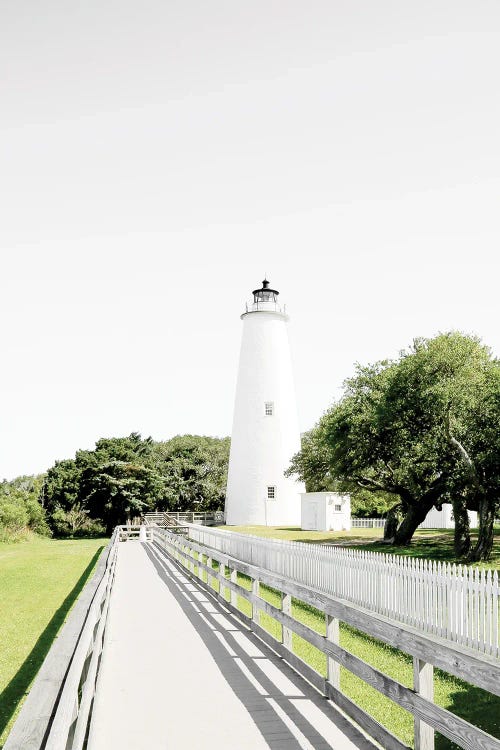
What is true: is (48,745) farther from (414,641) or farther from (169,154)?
(169,154)

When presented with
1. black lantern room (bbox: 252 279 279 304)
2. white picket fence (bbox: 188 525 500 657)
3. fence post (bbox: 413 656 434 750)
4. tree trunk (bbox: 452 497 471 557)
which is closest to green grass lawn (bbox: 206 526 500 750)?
white picket fence (bbox: 188 525 500 657)

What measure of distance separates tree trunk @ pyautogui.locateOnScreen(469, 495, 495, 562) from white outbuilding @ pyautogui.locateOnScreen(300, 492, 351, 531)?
75.3ft

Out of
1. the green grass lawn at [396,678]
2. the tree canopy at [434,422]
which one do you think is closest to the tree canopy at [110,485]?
the tree canopy at [434,422]

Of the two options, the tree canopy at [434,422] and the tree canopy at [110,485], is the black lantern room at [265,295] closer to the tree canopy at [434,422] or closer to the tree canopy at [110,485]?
the tree canopy at [110,485]

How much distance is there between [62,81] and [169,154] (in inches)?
154

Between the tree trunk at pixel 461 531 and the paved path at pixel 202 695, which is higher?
the tree trunk at pixel 461 531

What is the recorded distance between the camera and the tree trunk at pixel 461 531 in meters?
25.9

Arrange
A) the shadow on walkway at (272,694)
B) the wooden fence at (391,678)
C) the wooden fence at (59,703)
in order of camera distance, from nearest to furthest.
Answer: the wooden fence at (59,703) → the wooden fence at (391,678) → the shadow on walkway at (272,694)

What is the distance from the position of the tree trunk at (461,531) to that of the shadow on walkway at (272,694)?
17.4m

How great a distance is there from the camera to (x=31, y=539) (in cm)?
4506

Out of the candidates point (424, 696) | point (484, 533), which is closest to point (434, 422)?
point (484, 533)

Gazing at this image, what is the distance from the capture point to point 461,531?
2641 centimetres

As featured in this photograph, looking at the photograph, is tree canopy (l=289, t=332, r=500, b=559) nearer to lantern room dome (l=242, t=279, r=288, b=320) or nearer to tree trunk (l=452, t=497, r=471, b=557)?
tree trunk (l=452, t=497, r=471, b=557)

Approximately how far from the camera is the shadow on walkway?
5223 millimetres
